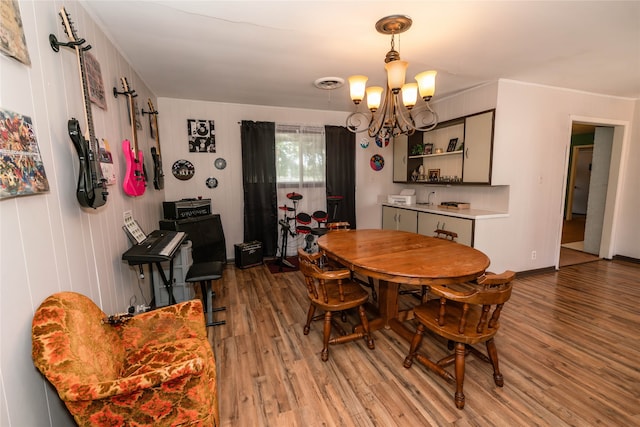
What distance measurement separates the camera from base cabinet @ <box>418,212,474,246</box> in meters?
3.50

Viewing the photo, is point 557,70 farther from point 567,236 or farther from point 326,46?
point 567,236

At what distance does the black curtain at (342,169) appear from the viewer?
486 cm

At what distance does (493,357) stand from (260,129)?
13.2 ft

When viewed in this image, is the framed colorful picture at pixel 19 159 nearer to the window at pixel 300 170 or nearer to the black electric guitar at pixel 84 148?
the black electric guitar at pixel 84 148

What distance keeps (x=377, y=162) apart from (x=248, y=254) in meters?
2.90

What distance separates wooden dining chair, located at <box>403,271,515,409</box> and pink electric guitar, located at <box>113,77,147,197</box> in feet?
8.00

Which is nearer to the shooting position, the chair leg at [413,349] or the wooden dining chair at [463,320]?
the wooden dining chair at [463,320]

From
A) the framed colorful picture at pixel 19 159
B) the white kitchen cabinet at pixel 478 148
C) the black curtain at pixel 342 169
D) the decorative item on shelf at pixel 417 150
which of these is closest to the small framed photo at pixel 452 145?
the white kitchen cabinet at pixel 478 148

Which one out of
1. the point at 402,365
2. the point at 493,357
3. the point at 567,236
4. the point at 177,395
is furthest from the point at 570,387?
the point at 567,236

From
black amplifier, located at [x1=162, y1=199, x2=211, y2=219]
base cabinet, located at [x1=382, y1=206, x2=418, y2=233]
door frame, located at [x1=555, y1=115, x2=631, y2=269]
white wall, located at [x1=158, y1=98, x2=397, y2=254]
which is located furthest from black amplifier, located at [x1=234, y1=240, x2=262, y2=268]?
door frame, located at [x1=555, y1=115, x2=631, y2=269]

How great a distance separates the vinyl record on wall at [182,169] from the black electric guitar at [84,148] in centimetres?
255

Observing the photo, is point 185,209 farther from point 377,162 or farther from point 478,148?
point 478,148

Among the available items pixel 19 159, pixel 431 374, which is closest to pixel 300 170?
pixel 431 374

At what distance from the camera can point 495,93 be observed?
3.40m
